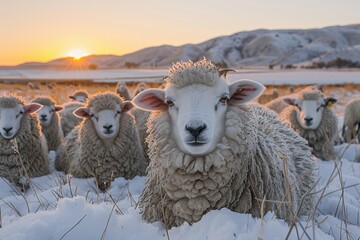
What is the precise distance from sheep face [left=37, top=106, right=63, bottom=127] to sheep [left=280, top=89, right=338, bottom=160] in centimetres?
433

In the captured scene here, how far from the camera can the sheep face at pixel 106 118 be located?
5.05 metres

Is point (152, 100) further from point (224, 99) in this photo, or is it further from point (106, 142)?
point (106, 142)

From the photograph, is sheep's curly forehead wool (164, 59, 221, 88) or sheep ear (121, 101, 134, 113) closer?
sheep's curly forehead wool (164, 59, 221, 88)

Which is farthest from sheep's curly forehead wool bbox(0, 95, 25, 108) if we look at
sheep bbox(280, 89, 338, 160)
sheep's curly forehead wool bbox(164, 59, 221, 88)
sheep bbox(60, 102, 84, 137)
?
sheep bbox(280, 89, 338, 160)

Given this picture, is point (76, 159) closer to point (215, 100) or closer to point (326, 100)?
point (215, 100)

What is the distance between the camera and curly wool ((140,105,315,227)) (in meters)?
2.33

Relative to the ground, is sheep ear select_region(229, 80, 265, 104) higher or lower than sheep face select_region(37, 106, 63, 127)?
higher

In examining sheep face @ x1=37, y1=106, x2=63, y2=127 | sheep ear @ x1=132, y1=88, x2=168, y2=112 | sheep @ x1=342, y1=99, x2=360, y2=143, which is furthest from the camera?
sheep @ x1=342, y1=99, x2=360, y2=143

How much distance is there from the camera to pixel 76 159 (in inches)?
213

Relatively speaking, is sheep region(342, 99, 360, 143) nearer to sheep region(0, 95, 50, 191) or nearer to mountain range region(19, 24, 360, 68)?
sheep region(0, 95, 50, 191)

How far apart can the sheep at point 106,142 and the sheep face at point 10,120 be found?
91cm

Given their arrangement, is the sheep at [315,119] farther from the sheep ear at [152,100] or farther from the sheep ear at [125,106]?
the sheep ear at [152,100]

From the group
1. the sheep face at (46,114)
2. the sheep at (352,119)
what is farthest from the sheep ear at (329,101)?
the sheep face at (46,114)

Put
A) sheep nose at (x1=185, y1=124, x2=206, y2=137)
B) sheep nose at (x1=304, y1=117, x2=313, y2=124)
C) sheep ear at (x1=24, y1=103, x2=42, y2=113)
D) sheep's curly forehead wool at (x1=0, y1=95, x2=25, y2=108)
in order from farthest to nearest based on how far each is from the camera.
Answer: sheep nose at (x1=304, y1=117, x2=313, y2=124) < sheep ear at (x1=24, y1=103, x2=42, y2=113) < sheep's curly forehead wool at (x1=0, y1=95, x2=25, y2=108) < sheep nose at (x1=185, y1=124, x2=206, y2=137)
